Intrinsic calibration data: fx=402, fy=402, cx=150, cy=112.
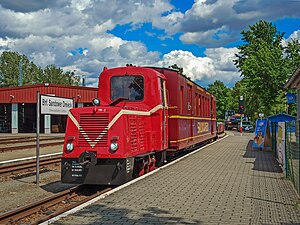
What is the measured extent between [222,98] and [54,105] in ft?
314

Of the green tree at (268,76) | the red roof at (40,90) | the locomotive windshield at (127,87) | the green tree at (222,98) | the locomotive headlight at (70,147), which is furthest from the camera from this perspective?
the green tree at (222,98)

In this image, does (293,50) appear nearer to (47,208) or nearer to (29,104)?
(29,104)

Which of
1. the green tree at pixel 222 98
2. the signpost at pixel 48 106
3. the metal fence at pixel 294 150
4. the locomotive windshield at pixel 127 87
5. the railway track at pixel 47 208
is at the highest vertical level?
the green tree at pixel 222 98

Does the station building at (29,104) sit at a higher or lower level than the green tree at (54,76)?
lower

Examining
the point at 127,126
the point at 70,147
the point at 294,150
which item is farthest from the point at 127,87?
the point at 294,150

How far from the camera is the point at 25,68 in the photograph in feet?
327

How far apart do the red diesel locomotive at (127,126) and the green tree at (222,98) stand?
282 feet

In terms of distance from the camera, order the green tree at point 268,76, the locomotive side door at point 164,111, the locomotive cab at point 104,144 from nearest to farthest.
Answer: the locomotive cab at point 104,144, the locomotive side door at point 164,111, the green tree at point 268,76

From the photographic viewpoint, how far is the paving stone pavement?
6.75m

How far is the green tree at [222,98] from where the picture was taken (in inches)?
4023

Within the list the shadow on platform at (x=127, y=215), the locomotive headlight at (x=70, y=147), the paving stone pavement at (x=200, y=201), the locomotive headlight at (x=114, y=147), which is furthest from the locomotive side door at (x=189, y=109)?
the shadow on platform at (x=127, y=215)

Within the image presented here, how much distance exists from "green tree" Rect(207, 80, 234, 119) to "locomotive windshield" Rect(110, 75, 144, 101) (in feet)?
295

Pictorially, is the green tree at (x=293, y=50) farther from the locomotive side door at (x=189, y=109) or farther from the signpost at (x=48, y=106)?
the signpost at (x=48, y=106)

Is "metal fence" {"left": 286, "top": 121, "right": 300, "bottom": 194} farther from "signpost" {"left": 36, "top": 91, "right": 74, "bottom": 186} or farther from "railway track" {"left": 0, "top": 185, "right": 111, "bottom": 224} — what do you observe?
"signpost" {"left": 36, "top": 91, "right": 74, "bottom": 186}
